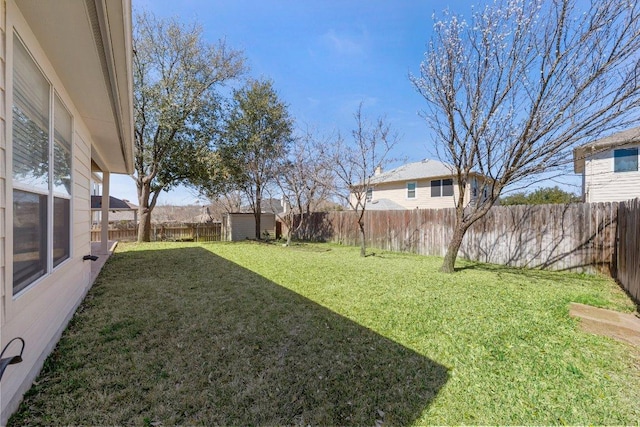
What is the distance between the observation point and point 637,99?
4.12 m

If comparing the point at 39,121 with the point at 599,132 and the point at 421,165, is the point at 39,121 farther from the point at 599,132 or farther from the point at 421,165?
the point at 421,165

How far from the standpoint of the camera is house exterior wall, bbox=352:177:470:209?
15438 millimetres

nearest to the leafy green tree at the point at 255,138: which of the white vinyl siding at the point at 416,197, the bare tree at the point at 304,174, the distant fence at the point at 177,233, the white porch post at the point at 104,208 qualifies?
the bare tree at the point at 304,174

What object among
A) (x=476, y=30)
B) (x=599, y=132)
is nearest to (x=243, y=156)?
(x=476, y=30)

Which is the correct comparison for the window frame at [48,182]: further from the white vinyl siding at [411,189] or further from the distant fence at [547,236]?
the white vinyl siding at [411,189]

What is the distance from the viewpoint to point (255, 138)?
12883 millimetres

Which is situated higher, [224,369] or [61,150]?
[61,150]

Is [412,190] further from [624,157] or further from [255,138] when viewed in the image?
[255,138]

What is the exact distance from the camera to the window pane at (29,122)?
1.86 metres

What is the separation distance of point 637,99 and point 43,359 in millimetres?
7818

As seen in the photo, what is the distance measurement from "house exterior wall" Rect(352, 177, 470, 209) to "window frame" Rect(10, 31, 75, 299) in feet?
46.6

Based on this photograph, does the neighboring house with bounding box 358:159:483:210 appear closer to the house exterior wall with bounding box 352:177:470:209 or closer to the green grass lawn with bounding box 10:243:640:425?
the house exterior wall with bounding box 352:177:470:209

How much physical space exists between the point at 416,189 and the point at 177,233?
45.9 feet

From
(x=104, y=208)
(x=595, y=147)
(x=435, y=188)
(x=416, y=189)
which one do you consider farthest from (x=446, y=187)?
(x=104, y=208)
